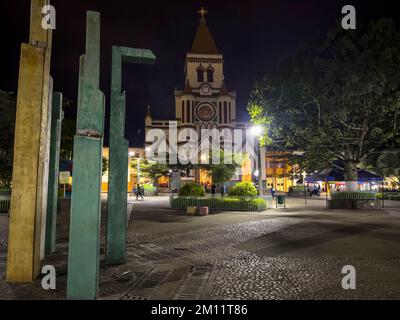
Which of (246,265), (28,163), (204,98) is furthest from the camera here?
(204,98)

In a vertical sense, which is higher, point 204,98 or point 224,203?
point 204,98

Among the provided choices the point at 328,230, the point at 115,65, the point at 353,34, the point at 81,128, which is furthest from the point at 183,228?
the point at 353,34

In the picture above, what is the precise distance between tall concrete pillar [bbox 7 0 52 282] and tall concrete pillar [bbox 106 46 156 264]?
1.38m

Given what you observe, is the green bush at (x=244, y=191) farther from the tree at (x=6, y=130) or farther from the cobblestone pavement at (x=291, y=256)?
the tree at (x=6, y=130)

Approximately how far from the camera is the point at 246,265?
22.8 feet

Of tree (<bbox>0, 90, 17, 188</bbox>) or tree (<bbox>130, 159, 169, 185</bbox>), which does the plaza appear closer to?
tree (<bbox>0, 90, 17, 188</bbox>)

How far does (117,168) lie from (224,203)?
13.8 meters

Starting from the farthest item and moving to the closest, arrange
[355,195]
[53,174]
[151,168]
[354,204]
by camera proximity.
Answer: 1. [151,168]
2. [355,195]
3. [354,204]
4. [53,174]

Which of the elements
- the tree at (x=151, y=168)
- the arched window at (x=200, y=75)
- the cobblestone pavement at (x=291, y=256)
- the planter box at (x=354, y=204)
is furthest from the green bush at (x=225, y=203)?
the arched window at (x=200, y=75)

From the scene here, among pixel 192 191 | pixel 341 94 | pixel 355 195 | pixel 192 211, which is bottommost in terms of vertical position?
pixel 192 211

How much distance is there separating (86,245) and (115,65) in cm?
393

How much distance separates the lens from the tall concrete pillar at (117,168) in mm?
6988

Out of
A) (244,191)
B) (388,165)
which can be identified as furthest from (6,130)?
(388,165)

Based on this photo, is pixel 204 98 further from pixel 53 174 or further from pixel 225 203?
pixel 53 174
